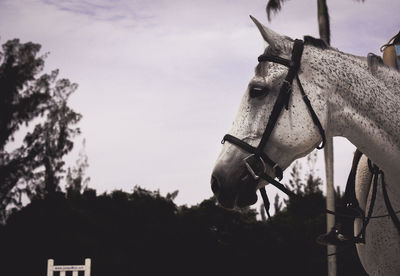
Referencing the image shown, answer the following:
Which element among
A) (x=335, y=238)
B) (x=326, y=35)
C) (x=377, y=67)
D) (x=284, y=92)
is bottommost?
(x=335, y=238)

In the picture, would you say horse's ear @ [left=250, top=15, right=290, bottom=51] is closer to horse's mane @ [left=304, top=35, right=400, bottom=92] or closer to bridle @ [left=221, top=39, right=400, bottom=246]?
bridle @ [left=221, top=39, right=400, bottom=246]

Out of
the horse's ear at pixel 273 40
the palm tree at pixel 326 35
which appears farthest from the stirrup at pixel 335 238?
the palm tree at pixel 326 35

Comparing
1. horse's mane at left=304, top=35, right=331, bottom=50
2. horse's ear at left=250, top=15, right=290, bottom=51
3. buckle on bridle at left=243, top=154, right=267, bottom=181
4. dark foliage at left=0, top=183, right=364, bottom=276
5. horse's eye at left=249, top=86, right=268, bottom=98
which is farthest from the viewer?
dark foliage at left=0, top=183, right=364, bottom=276

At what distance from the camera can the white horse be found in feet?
8.36

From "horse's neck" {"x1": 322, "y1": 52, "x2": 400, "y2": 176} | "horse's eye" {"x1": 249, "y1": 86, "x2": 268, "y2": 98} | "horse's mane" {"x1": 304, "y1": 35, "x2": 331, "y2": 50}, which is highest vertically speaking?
"horse's mane" {"x1": 304, "y1": 35, "x2": 331, "y2": 50}

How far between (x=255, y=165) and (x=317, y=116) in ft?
1.56

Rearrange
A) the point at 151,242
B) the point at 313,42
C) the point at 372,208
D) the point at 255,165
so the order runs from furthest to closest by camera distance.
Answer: the point at 151,242 < the point at 372,208 < the point at 313,42 < the point at 255,165

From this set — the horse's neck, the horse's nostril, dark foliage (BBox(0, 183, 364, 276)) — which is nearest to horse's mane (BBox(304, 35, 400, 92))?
the horse's neck

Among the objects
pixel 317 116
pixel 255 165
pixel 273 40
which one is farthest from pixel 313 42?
pixel 255 165

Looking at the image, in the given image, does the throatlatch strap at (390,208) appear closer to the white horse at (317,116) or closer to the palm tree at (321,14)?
the white horse at (317,116)

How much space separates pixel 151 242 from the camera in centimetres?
1424

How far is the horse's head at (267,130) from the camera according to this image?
8.25ft

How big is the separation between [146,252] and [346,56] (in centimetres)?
1212

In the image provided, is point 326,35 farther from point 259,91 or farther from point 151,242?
point 259,91
